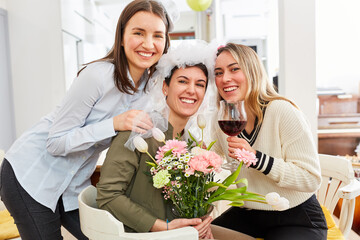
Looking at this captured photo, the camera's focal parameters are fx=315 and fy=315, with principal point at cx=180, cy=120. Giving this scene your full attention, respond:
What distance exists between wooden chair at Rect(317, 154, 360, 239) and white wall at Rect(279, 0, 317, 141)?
104 cm

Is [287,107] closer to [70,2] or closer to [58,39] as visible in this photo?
[58,39]

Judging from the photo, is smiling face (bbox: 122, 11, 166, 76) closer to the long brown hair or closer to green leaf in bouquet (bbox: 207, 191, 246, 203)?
the long brown hair

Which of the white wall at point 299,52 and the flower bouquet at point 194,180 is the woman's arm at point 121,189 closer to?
the flower bouquet at point 194,180

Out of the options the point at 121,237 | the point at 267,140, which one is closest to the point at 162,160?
the point at 121,237

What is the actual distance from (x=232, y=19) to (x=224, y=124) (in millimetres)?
5476

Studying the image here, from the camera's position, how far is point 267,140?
147 cm

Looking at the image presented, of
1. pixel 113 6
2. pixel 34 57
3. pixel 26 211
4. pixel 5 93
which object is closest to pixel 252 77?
pixel 26 211

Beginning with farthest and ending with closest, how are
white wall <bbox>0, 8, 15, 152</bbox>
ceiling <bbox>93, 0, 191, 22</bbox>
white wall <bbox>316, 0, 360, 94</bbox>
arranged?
1. ceiling <bbox>93, 0, 191, 22</bbox>
2. white wall <bbox>316, 0, 360, 94</bbox>
3. white wall <bbox>0, 8, 15, 152</bbox>

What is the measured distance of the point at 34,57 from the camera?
4137 mm

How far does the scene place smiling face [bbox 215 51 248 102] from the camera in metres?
1.45

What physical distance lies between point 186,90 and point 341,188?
95cm

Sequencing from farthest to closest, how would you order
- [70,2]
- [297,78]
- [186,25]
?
1. [186,25]
2. [70,2]
3. [297,78]

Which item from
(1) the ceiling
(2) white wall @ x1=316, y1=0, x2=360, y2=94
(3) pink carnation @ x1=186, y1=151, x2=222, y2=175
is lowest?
(3) pink carnation @ x1=186, y1=151, x2=222, y2=175

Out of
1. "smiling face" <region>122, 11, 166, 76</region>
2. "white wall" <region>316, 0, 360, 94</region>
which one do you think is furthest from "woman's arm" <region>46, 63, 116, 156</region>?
"white wall" <region>316, 0, 360, 94</region>
